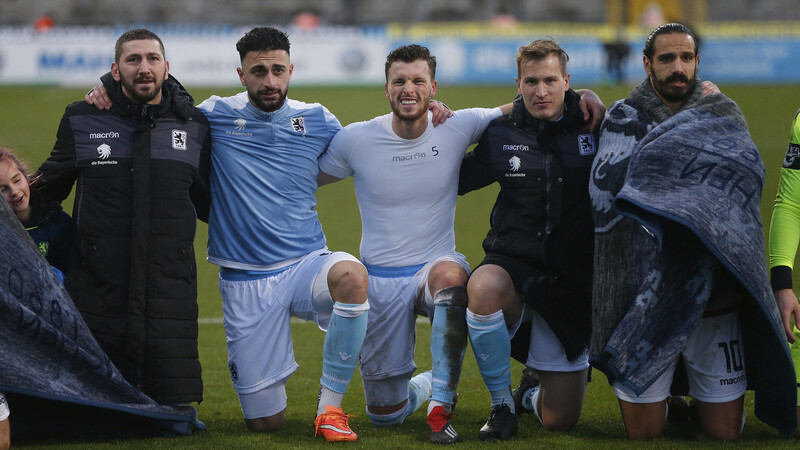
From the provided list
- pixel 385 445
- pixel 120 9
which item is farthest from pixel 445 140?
pixel 120 9

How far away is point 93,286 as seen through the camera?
16.3 ft

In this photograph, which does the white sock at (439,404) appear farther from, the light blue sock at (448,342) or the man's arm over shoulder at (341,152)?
the man's arm over shoulder at (341,152)

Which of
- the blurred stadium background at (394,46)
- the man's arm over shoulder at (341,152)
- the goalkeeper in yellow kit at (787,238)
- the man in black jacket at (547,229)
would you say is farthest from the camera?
the blurred stadium background at (394,46)

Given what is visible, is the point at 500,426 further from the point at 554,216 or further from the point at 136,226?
the point at 136,226

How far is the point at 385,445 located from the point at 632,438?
1.13m

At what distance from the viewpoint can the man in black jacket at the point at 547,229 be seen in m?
5.04

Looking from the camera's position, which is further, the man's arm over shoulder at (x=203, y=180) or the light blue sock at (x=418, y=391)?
the light blue sock at (x=418, y=391)

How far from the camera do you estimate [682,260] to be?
4555 mm

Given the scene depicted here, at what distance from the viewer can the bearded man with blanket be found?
4.42m

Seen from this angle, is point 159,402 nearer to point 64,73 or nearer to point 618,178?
point 618,178

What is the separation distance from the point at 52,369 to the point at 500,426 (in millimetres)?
2024

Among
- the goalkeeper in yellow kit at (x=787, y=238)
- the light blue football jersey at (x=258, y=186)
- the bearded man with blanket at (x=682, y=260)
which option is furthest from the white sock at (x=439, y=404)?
the goalkeeper in yellow kit at (x=787, y=238)

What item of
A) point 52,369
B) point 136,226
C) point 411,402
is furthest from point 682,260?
point 52,369

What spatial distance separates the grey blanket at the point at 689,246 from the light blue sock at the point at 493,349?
1.43 feet
